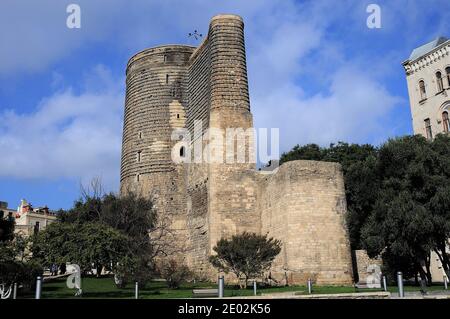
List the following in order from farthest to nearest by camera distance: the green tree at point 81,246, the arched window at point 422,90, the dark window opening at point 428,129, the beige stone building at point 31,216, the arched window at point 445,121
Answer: the beige stone building at point 31,216 < the arched window at point 422,90 < the dark window opening at point 428,129 < the arched window at point 445,121 < the green tree at point 81,246

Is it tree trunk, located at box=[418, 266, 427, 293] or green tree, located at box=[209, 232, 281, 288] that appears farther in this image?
green tree, located at box=[209, 232, 281, 288]

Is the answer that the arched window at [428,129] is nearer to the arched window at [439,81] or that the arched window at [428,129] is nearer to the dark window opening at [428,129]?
the dark window opening at [428,129]

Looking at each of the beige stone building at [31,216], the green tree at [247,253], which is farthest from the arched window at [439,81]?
the beige stone building at [31,216]

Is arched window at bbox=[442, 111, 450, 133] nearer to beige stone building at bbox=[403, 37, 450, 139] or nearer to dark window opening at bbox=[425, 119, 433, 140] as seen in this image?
beige stone building at bbox=[403, 37, 450, 139]

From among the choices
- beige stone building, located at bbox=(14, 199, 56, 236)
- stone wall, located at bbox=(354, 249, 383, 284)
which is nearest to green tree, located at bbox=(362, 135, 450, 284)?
stone wall, located at bbox=(354, 249, 383, 284)

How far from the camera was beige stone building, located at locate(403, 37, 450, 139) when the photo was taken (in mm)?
30453

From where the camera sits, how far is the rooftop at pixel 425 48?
3284cm

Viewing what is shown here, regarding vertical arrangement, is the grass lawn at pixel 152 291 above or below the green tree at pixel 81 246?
below

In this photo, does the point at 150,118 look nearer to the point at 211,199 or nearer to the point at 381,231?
the point at 211,199

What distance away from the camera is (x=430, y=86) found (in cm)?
3181

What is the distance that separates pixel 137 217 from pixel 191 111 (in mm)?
8400

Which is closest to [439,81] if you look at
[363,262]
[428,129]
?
[428,129]

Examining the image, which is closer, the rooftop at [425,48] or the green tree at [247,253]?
the green tree at [247,253]

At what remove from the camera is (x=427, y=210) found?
58.6 ft
